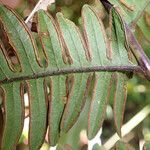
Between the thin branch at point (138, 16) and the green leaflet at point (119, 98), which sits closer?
the green leaflet at point (119, 98)

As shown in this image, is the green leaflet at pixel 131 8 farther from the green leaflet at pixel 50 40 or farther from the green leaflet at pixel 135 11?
the green leaflet at pixel 50 40

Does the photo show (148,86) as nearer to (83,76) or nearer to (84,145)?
(84,145)

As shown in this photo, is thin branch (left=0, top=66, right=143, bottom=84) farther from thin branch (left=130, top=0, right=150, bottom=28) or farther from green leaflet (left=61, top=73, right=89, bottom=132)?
thin branch (left=130, top=0, right=150, bottom=28)

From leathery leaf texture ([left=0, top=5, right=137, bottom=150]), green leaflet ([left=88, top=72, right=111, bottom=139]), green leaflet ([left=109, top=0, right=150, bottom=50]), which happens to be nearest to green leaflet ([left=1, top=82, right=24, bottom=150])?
leathery leaf texture ([left=0, top=5, right=137, bottom=150])

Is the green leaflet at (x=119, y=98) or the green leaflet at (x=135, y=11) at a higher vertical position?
the green leaflet at (x=135, y=11)

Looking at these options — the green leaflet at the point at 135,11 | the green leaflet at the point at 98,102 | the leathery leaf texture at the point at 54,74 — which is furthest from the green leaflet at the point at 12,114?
the green leaflet at the point at 135,11

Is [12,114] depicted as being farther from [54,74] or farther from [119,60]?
[119,60]

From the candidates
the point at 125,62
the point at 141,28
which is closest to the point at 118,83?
the point at 125,62
